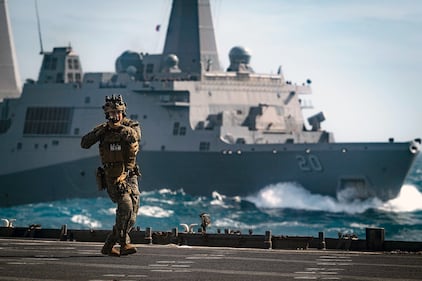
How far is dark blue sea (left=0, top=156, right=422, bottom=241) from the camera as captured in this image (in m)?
50.9

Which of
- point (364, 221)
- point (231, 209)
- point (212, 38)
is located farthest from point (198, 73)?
point (364, 221)

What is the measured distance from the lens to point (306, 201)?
53.6 metres

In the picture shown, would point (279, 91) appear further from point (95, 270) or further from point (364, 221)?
point (95, 270)

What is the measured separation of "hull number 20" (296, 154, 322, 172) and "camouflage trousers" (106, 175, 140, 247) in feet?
129

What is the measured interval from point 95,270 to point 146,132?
44788 mm

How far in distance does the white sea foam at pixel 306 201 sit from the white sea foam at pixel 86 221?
877 cm

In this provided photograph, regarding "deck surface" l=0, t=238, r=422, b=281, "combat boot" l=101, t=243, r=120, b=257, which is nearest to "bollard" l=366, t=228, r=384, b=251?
"deck surface" l=0, t=238, r=422, b=281

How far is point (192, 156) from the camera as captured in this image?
5425cm

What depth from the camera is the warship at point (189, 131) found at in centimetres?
5253

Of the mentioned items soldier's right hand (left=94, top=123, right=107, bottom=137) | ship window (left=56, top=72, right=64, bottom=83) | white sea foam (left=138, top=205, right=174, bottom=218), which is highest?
ship window (left=56, top=72, right=64, bottom=83)

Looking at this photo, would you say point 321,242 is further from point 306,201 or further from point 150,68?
point 150,68

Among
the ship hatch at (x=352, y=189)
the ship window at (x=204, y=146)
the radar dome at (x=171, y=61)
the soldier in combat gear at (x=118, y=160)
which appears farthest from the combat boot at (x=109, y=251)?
the radar dome at (x=171, y=61)

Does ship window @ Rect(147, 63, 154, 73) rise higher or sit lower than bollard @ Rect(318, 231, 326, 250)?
higher

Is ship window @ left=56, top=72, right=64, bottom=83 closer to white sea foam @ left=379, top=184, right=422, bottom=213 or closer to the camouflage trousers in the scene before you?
white sea foam @ left=379, top=184, right=422, bottom=213
